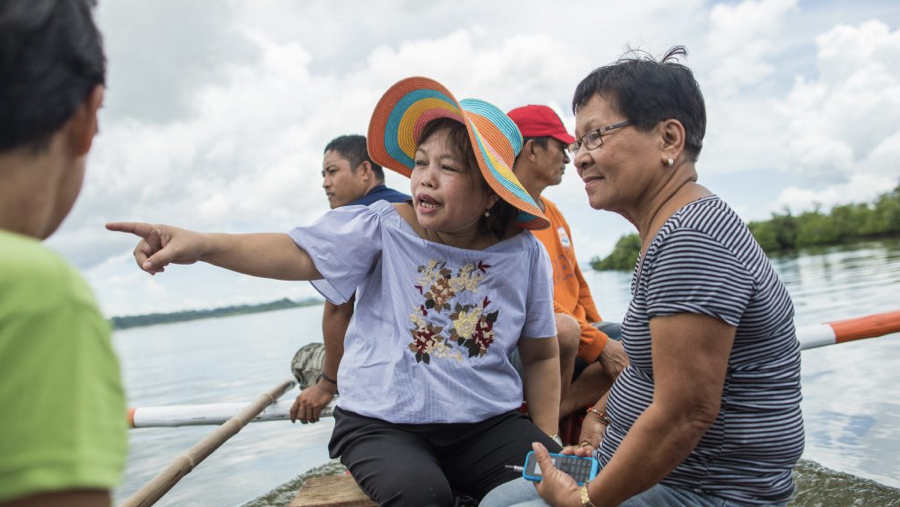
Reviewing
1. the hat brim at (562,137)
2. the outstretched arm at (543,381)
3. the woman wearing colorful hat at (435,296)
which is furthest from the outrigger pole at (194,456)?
the hat brim at (562,137)

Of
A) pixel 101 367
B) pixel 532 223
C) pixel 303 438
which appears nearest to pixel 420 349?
pixel 532 223

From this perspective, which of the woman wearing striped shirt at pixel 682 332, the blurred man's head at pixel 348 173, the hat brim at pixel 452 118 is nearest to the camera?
the woman wearing striped shirt at pixel 682 332

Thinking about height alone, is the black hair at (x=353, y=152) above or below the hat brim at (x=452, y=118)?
above

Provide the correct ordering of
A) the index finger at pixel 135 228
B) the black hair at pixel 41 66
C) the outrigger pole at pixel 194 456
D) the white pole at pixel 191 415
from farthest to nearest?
the white pole at pixel 191 415, the outrigger pole at pixel 194 456, the index finger at pixel 135 228, the black hair at pixel 41 66

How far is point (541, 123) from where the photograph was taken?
3645mm

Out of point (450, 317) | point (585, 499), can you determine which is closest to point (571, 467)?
point (585, 499)

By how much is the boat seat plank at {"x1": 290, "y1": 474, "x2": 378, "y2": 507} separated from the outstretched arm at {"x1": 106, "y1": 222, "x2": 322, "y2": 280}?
733 mm

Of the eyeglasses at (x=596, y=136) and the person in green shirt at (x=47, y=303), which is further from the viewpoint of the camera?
the eyeglasses at (x=596, y=136)

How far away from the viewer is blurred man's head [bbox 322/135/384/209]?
16.6ft

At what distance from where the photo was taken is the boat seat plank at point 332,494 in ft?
7.30

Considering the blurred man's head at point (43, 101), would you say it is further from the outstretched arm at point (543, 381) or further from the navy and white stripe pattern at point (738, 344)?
the outstretched arm at point (543, 381)

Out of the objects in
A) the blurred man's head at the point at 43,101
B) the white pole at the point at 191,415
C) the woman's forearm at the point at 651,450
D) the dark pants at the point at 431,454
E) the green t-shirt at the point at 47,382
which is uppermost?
the blurred man's head at the point at 43,101

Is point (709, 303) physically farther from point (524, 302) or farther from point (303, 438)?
point (303, 438)

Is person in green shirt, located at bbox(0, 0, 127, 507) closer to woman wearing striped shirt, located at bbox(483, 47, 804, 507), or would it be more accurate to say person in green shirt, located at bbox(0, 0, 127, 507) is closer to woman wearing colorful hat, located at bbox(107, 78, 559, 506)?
Result: woman wearing striped shirt, located at bbox(483, 47, 804, 507)
